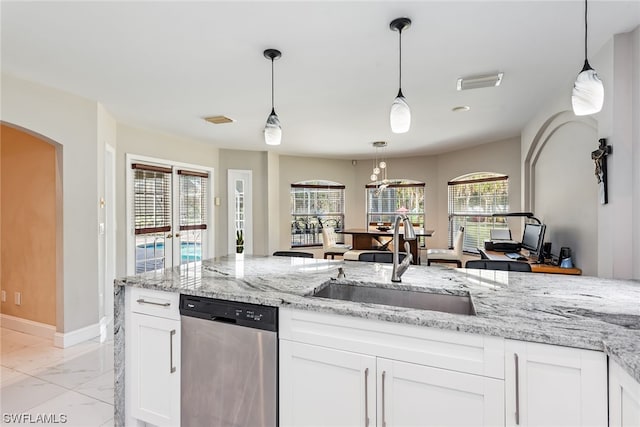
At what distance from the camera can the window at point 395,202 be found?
23.5 ft

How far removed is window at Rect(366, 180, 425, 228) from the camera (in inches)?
282

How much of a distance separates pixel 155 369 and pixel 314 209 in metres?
5.72

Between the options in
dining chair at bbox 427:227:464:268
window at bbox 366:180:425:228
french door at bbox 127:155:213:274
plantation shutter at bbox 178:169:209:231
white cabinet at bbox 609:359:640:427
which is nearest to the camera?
white cabinet at bbox 609:359:640:427

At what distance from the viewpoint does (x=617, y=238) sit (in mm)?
2303

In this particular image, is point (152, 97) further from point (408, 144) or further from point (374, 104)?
point (408, 144)

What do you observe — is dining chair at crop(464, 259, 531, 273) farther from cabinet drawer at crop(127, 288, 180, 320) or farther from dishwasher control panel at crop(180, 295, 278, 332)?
cabinet drawer at crop(127, 288, 180, 320)

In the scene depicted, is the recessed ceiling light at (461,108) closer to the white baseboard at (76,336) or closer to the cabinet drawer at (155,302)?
the cabinet drawer at (155,302)

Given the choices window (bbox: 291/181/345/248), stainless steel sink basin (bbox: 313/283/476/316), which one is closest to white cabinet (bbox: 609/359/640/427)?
stainless steel sink basin (bbox: 313/283/476/316)

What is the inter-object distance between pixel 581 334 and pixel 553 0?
1828 millimetres

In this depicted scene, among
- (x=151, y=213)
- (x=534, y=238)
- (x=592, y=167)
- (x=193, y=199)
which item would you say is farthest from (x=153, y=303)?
(x=193, y=199)

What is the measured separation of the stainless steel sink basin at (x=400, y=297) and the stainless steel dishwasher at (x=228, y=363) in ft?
1.26

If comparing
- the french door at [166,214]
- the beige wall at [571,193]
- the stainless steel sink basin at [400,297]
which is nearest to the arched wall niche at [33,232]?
the french door at [166,214]

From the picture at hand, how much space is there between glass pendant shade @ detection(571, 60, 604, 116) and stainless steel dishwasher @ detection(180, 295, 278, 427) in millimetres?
1743

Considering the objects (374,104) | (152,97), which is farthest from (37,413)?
(374,104)
